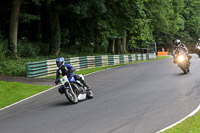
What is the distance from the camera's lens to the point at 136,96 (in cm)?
1177

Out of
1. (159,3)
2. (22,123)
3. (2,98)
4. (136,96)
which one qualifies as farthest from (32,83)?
(159,3)

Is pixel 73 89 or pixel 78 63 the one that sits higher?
pixel 78 63

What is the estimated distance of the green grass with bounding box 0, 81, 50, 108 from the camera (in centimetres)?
1373

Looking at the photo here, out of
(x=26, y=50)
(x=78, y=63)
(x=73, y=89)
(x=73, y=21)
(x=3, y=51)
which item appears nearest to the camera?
(x=73, y=89)

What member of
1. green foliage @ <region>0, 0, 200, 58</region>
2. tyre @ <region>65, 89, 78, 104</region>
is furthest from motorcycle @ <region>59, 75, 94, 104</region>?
green foliage @ <region>0, 0, 200, 58</region>

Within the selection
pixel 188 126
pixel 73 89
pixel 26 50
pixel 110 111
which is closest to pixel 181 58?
pixel 73 89

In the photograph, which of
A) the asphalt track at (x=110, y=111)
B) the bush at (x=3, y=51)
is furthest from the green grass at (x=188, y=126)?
the bush at (x=3, y=51)

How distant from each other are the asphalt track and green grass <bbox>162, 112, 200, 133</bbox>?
36cm

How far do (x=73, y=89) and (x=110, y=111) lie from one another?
8.36 feet

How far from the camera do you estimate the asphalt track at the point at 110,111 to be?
25.5 ft

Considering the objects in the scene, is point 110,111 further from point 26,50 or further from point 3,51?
point 26,50

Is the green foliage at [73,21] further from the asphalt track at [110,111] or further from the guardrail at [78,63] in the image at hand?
the asphalt track at [110,111]

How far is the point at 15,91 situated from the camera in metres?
15.7

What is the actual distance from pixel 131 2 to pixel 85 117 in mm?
26534
